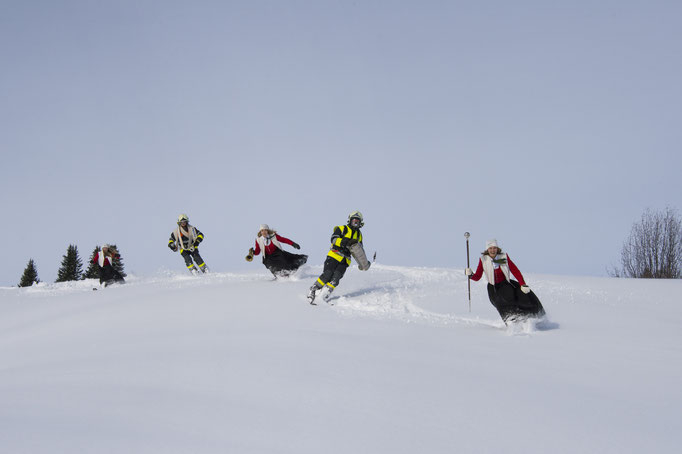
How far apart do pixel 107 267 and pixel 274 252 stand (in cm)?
644

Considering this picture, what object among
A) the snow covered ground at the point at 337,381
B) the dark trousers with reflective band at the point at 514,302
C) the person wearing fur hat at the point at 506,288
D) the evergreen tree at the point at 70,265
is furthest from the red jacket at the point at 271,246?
the evergreen tree at the point at 70,265

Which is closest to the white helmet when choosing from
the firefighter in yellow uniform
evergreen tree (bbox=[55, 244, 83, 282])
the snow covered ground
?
the firefighter in yellow uniform

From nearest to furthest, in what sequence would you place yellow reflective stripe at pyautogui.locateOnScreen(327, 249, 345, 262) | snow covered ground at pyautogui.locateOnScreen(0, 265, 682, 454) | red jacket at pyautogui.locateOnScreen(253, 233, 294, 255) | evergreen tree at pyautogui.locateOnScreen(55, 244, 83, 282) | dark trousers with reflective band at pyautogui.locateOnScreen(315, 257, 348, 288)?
1. snow covered ground at pyautogui.locateOnScreen(0, 265, 682, 454)
2. dark trousers with reflective band at pyautogui.locateOnScreen(315, 257, 348, 288)
3. yellow reflective stripe at pyautogui.locateOnScreen(327, 249, 345, 262)
4. red jacket at pyautogui.locateOnScreen(253, 233, 294, 255)
5. evergreen tree at pyautogui.locateOnScreen(55, 244, 83, 282)

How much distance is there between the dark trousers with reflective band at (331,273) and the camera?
1009 centimetres

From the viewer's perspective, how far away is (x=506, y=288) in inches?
316

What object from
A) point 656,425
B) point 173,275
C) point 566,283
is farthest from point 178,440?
point 173,275

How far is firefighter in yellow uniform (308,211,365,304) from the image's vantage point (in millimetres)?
10117

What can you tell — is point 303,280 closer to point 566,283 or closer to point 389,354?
point 566,283

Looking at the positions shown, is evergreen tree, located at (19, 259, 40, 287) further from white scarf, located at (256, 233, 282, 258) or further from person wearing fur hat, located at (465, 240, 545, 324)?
person wearing fur hat, located at (465, 240, 545, 324)

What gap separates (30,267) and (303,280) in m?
42.3

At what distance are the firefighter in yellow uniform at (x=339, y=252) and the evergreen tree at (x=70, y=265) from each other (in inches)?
1587

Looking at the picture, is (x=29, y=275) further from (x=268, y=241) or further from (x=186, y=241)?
(x=268, y=241)

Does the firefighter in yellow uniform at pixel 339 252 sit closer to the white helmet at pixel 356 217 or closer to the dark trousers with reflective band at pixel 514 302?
the white helmet at pixel 356 217

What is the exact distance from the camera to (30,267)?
45.2 metres
